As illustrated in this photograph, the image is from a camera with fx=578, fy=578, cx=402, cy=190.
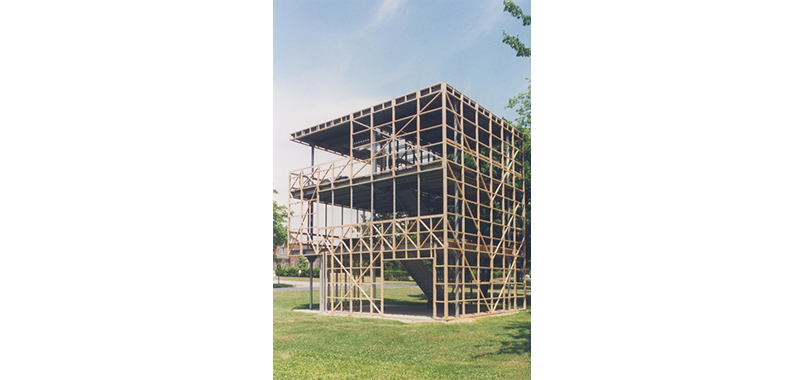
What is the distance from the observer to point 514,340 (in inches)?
257

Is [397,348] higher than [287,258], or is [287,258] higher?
[287,258]

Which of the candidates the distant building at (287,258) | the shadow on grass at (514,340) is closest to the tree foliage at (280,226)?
the distant building at (287,258)

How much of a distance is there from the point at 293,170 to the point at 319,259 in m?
1.84

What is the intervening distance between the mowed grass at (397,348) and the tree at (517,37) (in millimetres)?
3183

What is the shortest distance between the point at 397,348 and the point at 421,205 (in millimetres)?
2313

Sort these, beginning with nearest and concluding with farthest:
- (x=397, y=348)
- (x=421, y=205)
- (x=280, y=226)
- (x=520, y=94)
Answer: (x=520, y=94), (x=397, y=348), (x=421, y=205), (x=280, y=226)

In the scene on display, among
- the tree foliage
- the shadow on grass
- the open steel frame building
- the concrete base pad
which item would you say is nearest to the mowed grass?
the shadow on grass

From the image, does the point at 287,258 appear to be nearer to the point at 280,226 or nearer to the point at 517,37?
the point at 280,226

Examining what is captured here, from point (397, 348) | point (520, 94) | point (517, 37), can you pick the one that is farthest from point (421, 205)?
point (517, 37)

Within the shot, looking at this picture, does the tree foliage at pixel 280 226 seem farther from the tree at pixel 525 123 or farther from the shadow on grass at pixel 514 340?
the shadow on grass at pixel 514 340

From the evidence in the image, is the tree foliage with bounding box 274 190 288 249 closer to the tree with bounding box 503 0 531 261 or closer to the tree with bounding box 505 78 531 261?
the tree with bounding box 505 78 531 261

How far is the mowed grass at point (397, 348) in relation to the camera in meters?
6.10
